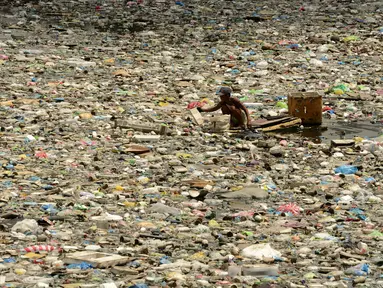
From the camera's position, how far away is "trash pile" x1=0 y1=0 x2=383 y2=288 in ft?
17.6

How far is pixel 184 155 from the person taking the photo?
779cm

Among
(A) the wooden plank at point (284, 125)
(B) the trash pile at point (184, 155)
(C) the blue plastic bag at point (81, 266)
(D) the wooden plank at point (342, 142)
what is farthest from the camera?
(A) the wooden plank at point (284, 125)

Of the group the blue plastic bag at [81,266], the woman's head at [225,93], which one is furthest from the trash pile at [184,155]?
the woman's head at [225,93]

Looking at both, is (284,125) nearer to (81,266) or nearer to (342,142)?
(342,142)

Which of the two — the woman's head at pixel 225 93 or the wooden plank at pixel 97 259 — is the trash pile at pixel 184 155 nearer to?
the wooden plank at pixel 97 259

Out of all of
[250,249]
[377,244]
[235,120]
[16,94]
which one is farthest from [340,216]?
[16,94]

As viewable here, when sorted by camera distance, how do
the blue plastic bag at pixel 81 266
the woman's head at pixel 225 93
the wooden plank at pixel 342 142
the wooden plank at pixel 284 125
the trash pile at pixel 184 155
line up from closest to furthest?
the blue plastic bag at pixel 81 266
the trash pile at pixel 184 155
the wooden plank at pixel 342 142
the wooden plank at pixel 284 125
the woman's head at pixel 225 93

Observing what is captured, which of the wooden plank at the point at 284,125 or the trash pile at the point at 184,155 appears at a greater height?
the trash pile at the point at 184,155

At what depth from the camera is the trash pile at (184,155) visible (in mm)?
5362

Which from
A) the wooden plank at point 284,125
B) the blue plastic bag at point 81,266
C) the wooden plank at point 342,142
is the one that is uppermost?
the blue plastic bag at point 81,266

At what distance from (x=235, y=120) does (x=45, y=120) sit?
1.82m

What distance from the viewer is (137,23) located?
14.3 m

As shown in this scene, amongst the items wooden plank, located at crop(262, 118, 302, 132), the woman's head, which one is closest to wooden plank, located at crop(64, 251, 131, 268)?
wooden plank, located at crop(262, 118, 302, 132)

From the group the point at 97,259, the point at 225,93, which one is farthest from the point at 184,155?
the point at 97,259
